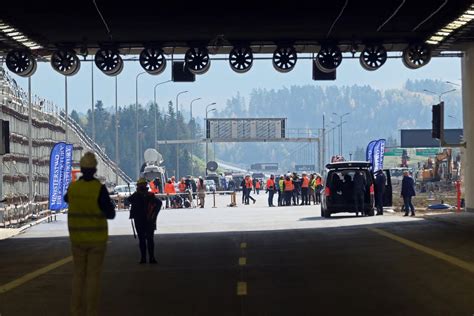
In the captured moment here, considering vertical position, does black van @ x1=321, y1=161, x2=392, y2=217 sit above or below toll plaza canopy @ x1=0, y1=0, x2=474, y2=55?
below

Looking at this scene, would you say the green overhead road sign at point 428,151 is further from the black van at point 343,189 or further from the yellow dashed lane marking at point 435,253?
the yellow dashed lane marking at point 435,253

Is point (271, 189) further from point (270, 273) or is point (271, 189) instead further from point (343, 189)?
point (270, 273)

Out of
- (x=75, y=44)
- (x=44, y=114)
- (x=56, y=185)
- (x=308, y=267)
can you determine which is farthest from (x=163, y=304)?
(x=44, y=114)

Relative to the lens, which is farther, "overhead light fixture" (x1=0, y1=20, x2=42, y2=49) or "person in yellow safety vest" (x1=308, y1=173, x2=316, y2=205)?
"person in yellow safety vest" (x1=308, y1=173, x2=316, y2=205)

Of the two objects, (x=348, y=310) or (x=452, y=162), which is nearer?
(x=348, y=310)

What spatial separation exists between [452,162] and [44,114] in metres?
41.4

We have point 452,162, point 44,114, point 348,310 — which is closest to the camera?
point 348,310

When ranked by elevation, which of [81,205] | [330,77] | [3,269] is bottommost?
[3,269]

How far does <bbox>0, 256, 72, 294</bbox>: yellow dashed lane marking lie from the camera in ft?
59.9

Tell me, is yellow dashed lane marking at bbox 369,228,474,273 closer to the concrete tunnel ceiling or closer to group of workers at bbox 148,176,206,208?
the concrete tunnel ceiling

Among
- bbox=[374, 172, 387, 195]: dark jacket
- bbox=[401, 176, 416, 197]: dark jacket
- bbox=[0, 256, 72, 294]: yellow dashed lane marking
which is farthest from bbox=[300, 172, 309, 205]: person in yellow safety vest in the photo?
bbox=[0, 256, 72, 294]: yellow dashed lane marking

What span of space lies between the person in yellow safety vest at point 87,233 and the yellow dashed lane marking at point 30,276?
5.12m

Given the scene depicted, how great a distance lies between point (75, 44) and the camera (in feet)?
132

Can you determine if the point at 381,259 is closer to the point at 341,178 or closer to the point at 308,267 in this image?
the point at 308,267
